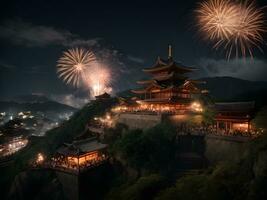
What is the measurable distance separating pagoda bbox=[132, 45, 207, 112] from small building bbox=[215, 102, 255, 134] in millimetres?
7113

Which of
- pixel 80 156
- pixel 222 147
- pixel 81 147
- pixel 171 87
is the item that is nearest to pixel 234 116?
pixel 222 147

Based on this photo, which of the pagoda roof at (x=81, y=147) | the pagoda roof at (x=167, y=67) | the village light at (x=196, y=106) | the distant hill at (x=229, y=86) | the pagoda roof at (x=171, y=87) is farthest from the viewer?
the distant hill at (x=229, y=86)

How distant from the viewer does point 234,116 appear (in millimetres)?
32281

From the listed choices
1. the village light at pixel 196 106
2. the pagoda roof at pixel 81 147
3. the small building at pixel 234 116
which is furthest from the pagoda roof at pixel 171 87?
the pagoda roof at pixel 81 147

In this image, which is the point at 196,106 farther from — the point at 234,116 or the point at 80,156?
the point at 80,156

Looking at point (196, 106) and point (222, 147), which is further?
point (196, 106)

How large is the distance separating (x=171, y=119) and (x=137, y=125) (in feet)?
25.5

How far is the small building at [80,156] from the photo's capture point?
31.0 meters

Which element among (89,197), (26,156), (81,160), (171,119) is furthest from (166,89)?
(26,156)

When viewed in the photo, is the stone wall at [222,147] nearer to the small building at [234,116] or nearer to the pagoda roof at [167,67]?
the small building at [234,116]

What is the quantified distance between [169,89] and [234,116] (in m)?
12.9

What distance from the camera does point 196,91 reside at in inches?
1726

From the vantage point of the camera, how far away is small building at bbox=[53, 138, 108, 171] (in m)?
31.0

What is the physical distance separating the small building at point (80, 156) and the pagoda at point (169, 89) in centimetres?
1449
